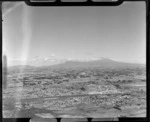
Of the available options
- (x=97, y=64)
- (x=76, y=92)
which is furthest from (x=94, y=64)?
(x=76, y=92)

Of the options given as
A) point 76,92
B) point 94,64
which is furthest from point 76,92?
point 94,64

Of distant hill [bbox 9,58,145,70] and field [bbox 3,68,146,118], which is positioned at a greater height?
distant hill [bbox 9,58,145,70]

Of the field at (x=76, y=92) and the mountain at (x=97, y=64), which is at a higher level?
→ the mountain at (x=97, y=64)

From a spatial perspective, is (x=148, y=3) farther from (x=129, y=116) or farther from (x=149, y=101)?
(x=129, y=116)

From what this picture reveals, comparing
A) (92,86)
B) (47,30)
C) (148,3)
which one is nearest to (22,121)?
(92,86)

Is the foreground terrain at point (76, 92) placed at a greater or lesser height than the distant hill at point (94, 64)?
lesser

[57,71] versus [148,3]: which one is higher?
[148,3]

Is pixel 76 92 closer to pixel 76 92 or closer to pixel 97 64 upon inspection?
pixel 76 92

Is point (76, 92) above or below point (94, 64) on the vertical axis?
below
